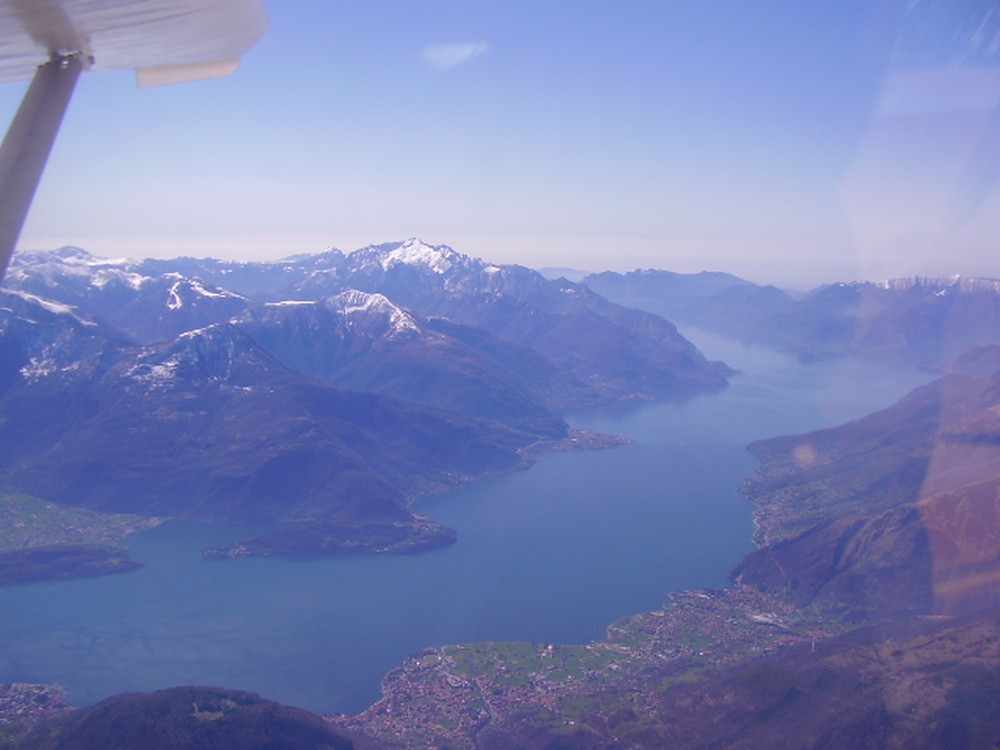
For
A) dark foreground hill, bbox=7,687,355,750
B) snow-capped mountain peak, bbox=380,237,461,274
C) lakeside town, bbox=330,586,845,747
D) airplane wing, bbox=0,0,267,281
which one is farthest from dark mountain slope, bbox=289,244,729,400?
airplane wing, bbox=0,0,267,281

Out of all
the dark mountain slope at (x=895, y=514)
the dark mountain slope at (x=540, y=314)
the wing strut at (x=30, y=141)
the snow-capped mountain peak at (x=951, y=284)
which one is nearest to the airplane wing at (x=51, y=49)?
the wing strut at (x=30, y=141)

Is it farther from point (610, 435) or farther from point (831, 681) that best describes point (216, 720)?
point (610, 435)

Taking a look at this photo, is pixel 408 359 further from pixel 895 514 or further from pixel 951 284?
pixel 951 284

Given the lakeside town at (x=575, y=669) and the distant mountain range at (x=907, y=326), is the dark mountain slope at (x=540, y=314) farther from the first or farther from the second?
the lakeside town at (x=575, y=669)

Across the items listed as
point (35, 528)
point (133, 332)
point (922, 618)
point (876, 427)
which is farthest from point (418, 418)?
point (133, 332)

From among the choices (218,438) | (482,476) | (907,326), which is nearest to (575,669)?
(482,476)

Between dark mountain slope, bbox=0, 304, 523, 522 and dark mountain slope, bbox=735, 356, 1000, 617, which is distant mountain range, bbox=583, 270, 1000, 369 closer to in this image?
dark mountain slope, bbox=735, 356, 1000, 617
